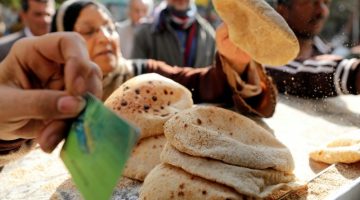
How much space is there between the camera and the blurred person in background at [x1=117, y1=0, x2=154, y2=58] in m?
3.27

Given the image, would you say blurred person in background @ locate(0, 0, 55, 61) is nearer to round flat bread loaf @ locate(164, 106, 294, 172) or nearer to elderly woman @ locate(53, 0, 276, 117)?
elderly woman @ locate(53, 0, 276, 117)

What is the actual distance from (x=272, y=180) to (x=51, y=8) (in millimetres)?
2661

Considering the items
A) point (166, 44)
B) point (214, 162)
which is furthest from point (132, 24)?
point (214, 162)

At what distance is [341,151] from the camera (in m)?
1.16

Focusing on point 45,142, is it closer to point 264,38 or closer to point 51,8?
point 264,38

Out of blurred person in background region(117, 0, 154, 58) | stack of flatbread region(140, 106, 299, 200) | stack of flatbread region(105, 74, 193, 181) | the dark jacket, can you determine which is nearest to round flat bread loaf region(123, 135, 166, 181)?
stack of flatbread region(105, 74, 193, 181)

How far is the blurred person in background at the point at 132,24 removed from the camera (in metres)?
3.27

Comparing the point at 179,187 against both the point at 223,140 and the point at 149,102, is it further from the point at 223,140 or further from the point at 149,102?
the point at 149,102

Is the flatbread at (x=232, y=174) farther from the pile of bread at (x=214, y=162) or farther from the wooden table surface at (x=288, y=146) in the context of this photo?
the wooden table surface at (x=288, y=146)

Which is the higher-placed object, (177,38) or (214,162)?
(214,162)

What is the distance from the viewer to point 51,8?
124 inches

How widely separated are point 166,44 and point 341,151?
1972mm

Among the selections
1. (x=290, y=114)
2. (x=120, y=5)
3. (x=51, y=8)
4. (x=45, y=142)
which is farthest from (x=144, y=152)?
(x=120, y=5)

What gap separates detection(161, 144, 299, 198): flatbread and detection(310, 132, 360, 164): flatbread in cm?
26
